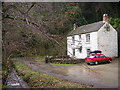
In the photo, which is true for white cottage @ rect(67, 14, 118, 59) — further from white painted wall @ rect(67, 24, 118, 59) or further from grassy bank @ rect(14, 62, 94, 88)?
grassy bank @ rect(14, 62, 94, 88)

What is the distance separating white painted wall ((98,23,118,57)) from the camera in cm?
1709

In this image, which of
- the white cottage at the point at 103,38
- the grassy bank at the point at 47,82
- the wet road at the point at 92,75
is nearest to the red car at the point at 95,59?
the white cottage at the point at 103,38

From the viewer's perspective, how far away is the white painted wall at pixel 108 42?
17094 mm

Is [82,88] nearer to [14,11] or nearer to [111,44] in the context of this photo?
[14,11]

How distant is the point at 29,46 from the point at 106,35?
Result: 15.3 metres

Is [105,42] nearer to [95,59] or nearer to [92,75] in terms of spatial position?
[95,59]

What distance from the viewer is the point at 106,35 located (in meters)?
17.6

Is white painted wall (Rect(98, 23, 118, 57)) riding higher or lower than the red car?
higher

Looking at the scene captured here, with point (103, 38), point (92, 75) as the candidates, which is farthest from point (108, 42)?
point (92, 75)

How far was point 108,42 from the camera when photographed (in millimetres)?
Result: 17609

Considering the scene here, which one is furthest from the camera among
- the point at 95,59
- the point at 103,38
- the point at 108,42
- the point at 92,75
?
the point at 108,42

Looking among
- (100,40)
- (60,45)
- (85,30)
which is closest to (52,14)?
(60,45)

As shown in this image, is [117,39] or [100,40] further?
[117,39]

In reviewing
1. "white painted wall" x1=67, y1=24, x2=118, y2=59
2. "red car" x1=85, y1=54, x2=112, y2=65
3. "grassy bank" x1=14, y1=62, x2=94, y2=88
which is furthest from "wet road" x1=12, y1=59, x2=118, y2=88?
"white painted wall" x1=67, y1=24, x2=118, y2=59
